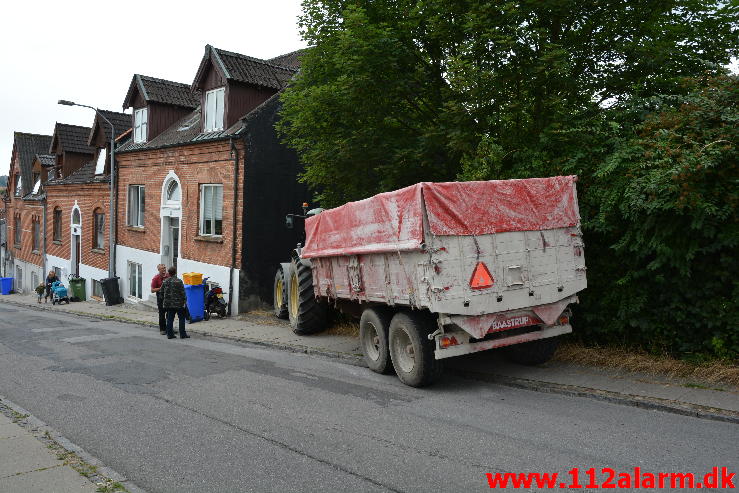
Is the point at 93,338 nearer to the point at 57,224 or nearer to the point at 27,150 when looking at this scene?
the point at 57,224

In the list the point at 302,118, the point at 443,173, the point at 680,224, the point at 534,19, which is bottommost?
the point at 680,224

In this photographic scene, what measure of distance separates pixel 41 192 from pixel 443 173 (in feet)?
110

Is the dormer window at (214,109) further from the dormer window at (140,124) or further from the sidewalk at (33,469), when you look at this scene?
the sidewalk at (33,469)

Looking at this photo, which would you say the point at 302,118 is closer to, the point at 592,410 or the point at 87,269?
the point at 592,410

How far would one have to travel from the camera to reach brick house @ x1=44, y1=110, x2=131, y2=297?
27.9 meters

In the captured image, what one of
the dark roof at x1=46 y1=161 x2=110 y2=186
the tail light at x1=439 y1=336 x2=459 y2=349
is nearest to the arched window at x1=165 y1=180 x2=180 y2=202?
the dark roof at x1=46 y1=161 x2=110 y2=186

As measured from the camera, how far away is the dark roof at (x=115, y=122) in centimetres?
2839

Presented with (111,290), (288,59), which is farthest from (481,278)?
(111,290)

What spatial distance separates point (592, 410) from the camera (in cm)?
665

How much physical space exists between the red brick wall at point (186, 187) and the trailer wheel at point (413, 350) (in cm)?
1087

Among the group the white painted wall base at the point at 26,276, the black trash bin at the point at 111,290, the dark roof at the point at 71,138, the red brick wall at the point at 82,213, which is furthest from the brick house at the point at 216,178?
the white painted wall base at the point at 26,276

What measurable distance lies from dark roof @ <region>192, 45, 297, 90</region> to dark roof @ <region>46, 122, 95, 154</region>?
16100mm

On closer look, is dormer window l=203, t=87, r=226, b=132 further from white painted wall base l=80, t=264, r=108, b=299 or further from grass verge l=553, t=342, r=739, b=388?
grass verge l=553, t=342, r=739, b=388

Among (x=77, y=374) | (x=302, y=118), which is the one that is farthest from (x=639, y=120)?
(x=77, y=374)
